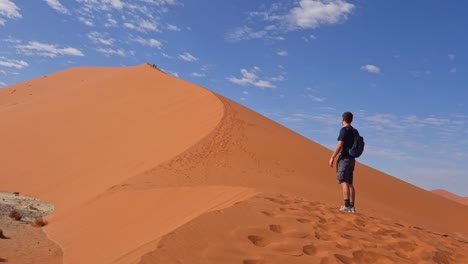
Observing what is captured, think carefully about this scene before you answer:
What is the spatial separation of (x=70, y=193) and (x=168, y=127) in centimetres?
540

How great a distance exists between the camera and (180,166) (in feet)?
37.0

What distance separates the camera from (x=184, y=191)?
293 inches

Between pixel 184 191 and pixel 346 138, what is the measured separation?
2869mm

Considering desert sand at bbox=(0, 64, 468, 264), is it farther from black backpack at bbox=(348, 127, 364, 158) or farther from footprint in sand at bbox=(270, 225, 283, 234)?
black backpack at bbox=(348, 127, 364, 158)

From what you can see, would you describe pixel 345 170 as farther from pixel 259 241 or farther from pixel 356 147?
pixel 259 241

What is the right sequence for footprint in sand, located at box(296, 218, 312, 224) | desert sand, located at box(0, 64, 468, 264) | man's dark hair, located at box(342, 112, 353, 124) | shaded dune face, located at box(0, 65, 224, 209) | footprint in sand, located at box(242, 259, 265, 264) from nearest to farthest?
footprint in sand, located at box(242, 259, 265, 264) < desert sand, located at box(0, 64, 468, 264) < footprint in sand, located at box(296, 218, 312, 224) < man's dark hair, located at box(342, 112, 353, 124) < shaded dune face, located at box(0, 65, 224, 209)

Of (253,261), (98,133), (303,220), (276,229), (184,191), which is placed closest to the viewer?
(253,261)

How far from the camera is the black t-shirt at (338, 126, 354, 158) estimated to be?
6758 mm

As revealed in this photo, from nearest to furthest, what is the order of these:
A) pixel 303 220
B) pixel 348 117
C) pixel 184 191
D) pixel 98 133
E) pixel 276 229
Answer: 1. pixel 276 229
2. pixel 303 220
3. pixel 348 117
4. pixel 184 191
5. pixel 98 133

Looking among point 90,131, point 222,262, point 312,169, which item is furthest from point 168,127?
point 222,262

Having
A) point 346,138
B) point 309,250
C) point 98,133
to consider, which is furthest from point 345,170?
point 98,133

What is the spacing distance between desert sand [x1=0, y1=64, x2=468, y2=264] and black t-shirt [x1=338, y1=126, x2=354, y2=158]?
972mm

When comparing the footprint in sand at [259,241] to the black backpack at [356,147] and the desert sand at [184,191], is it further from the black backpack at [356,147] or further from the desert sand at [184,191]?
the black backpack at [356,147]

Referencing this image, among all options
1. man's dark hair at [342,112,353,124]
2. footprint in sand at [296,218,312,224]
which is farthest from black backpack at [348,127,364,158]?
footprint in sand at [296,218,312,224]
